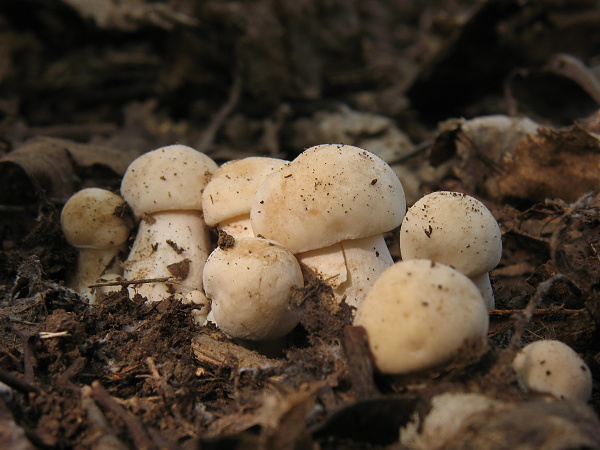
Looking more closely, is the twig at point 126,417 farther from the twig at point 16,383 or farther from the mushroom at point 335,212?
the mushroom at point 335,212

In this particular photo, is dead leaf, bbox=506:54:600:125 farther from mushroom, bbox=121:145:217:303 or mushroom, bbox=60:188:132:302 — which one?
mushroom, bbox=60:188:132:302

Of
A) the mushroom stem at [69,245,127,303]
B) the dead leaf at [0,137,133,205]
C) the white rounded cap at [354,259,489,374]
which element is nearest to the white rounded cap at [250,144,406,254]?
the white rounded cap at [354,259,489,374]

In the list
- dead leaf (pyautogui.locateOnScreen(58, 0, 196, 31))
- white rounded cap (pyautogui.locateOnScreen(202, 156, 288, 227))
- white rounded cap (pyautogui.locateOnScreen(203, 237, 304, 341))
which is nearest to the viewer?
white rounded cap (pyautogui.locateOnScreen(203, 237, 304, 341))

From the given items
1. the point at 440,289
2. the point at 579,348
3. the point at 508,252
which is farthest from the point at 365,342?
the point at 508,252

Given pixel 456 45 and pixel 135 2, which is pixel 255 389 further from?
pixel 135 2

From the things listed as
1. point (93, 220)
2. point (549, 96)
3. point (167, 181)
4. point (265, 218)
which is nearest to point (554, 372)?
point (265, 218)

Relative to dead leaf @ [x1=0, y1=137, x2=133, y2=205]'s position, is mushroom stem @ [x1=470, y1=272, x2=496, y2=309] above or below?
below
